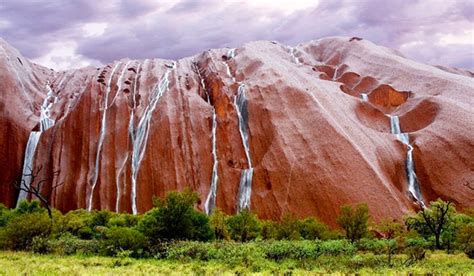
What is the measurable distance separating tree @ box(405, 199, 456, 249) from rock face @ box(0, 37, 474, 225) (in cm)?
372

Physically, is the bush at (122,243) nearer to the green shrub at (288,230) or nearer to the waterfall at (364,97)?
the green shrub at (288,230)

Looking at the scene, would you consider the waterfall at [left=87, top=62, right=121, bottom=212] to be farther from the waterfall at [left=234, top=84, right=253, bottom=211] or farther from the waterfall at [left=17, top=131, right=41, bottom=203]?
the waterfall at [left=234, top=84, right=253, bottom=211]

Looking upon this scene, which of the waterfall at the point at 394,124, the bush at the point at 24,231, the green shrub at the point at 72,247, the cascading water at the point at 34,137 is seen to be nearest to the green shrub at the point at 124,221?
the bush at the point at 24,231

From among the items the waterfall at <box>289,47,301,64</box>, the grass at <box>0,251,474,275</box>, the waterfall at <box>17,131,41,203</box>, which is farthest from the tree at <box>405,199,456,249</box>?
the waterfall at <box>17,131,41,203</box>

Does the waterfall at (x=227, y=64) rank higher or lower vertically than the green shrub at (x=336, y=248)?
higher

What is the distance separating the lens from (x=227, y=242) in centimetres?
2881

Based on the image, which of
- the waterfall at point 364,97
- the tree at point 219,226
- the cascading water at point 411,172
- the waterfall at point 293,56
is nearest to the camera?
the tree at point 219,226

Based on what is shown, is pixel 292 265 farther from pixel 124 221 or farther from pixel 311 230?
pixel 124 221

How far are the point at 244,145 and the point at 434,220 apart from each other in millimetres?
21096

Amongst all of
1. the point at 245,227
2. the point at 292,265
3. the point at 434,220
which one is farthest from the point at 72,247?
the point at 434,220

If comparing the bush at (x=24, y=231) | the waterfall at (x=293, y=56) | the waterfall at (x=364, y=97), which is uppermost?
Answer: the waterfall at (x=293, y=56)

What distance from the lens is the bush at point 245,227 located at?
34.9 metres

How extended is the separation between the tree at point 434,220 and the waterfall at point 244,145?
14.9 m

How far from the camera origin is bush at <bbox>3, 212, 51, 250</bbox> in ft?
97.8
